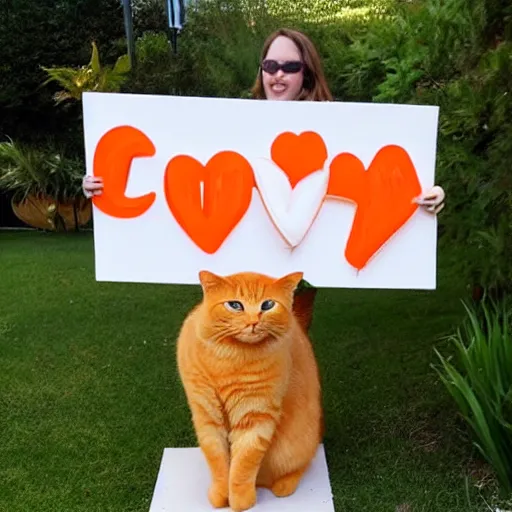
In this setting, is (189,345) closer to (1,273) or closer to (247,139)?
(247,139)

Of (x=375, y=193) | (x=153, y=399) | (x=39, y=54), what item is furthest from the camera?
(x=39, y=54)

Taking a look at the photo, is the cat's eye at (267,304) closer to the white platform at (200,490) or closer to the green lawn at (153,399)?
the white platform at (200,490)

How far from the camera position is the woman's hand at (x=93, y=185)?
1.97 metres

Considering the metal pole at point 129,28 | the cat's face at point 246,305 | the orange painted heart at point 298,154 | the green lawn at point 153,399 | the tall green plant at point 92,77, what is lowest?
the green lawn at point 153,399

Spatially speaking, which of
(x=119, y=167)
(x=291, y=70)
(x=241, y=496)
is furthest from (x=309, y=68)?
(x=241, y=496)

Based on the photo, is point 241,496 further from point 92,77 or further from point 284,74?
point 92,77

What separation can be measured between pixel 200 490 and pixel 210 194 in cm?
97

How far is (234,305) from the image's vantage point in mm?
1904

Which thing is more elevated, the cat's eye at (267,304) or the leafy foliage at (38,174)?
the cat's eye at (267,304)

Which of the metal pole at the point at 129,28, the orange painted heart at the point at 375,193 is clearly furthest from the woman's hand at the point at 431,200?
the metal pole at the point at 129,28

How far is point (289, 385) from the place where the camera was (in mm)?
2135

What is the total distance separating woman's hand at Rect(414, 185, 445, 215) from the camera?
1.97 m

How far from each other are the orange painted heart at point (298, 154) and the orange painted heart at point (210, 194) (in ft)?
0.33

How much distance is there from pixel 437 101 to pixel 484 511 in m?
1.40
